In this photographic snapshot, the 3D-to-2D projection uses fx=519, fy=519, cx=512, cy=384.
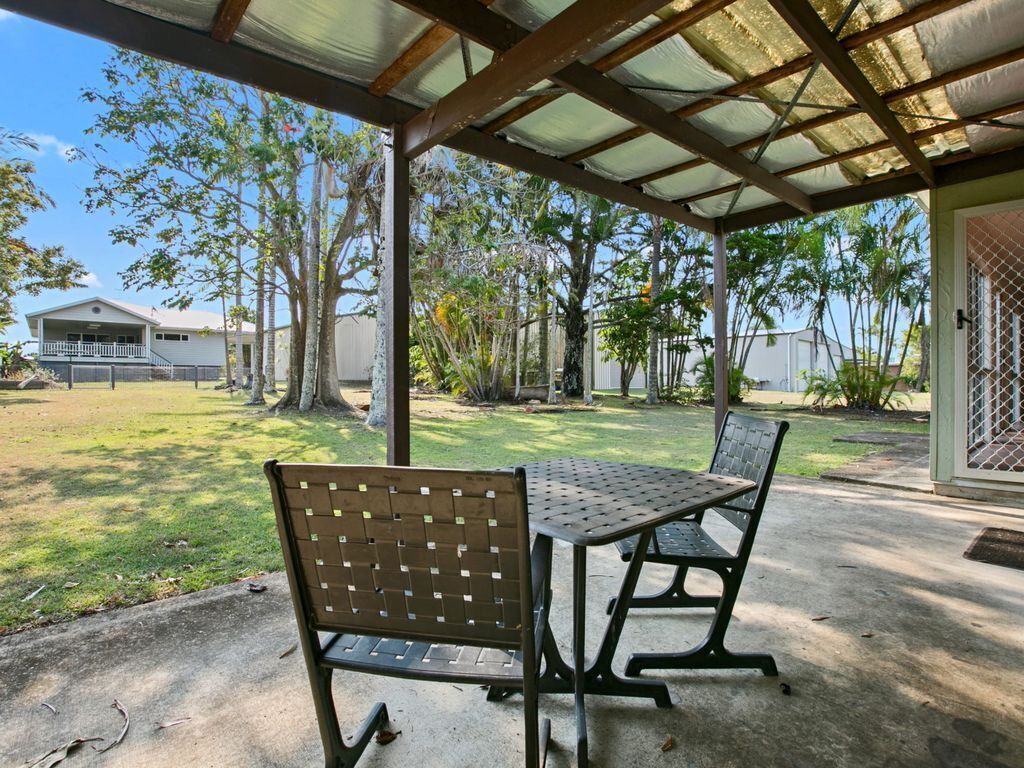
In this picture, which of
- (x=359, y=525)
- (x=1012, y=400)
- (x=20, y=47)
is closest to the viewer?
(x=359, y=525)

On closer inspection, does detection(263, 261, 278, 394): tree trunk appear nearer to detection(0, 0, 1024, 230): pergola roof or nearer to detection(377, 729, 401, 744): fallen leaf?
detection(0, 0, 1024, 230): pergola roof

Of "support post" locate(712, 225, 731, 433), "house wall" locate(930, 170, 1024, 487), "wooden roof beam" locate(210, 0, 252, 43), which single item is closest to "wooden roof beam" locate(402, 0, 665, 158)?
"wooden roof beam" locate(210, 0, 252, 43)

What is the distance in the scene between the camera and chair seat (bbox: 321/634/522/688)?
1.10 meters

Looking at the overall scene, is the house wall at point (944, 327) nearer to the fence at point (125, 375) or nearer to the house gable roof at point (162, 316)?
the fence at point (125, 375)

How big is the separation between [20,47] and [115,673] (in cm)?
1427

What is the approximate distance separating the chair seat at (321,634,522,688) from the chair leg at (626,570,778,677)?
798 mm

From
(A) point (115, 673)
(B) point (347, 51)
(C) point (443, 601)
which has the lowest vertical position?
(A) point (115, 673)

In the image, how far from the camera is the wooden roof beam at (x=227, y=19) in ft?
6.10

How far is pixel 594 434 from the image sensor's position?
25.2 ft

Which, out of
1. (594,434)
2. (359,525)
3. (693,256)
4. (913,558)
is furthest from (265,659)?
(693,256)

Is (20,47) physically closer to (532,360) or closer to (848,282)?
(532,360)

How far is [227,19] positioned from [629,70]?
1.70 m

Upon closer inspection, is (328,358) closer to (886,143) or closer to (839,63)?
(886,143)

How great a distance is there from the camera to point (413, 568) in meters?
1.06
